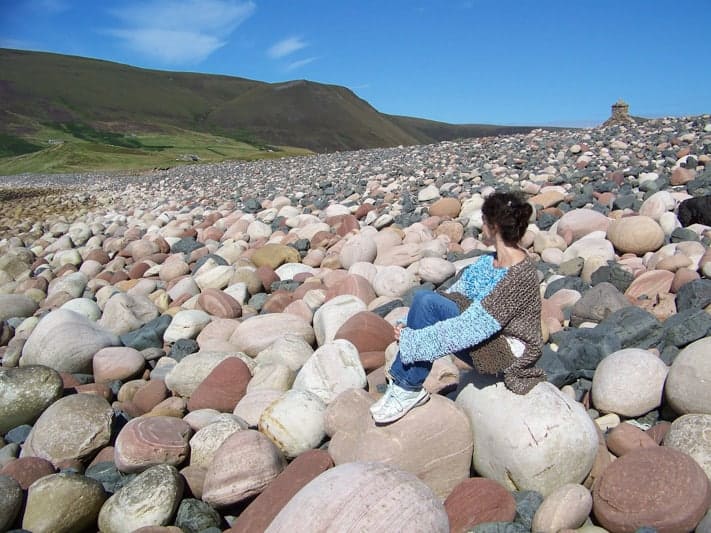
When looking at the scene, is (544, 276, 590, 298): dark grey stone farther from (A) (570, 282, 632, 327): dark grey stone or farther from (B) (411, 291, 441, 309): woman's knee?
(B) (411, 291, 441, 309): woman's knee

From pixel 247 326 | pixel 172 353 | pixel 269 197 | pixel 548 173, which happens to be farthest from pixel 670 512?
pixel 269 197

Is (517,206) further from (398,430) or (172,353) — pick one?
(172,353)

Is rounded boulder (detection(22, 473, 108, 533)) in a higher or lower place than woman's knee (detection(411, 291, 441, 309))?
lower

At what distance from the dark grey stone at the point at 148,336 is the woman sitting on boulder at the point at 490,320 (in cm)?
395

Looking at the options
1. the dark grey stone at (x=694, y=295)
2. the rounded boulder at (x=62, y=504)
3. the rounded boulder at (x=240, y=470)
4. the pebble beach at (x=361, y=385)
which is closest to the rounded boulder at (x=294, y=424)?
the pebble beach at (x=361, y=385)

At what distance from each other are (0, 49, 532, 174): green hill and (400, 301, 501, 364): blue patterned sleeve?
42.1 m

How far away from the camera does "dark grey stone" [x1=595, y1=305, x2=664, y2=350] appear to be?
14.8 feet

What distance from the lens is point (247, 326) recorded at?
19.5ft

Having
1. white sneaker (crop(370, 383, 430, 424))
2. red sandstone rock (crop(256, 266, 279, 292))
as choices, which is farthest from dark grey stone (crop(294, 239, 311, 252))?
white sneaker (crop(370, 383, 430, 424))

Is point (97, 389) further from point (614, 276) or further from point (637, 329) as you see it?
point (614, 276)

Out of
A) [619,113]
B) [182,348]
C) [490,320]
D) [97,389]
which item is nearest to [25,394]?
[97,389]

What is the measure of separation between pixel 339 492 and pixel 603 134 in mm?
13226

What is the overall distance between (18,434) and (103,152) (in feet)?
145

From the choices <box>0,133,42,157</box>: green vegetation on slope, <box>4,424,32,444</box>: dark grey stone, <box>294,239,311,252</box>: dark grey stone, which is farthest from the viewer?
<box>0,133,42,157</box>: green vegetation on slope
